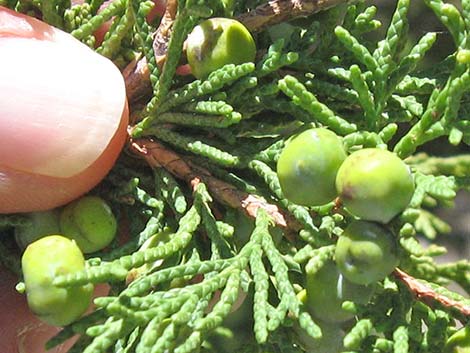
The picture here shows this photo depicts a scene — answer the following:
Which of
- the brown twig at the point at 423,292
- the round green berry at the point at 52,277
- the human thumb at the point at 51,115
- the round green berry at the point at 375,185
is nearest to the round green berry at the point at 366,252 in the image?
the round green berry at the point at 375,185

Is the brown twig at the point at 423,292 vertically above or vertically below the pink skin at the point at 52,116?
below

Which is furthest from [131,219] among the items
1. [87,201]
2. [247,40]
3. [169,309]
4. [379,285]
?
[379,285]

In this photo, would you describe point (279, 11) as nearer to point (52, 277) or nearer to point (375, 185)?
point (375, 185)

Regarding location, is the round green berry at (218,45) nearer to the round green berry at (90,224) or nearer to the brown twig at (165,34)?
the brown twig at (165,34)

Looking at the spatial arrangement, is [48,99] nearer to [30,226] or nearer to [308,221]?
[30,226]

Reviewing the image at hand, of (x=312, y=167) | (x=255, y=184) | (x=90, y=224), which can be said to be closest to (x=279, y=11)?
(x=255, y=184)

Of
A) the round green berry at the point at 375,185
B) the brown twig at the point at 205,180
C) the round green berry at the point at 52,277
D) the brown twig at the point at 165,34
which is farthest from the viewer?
the brown twig at the point at 165,34

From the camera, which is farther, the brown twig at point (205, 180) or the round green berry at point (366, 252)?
the brown twig at point (205, 180)

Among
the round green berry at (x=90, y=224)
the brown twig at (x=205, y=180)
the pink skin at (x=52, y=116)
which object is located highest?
the pink skin at (x=52, y=116)
